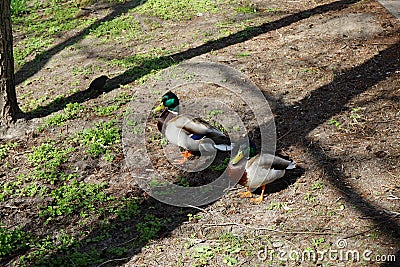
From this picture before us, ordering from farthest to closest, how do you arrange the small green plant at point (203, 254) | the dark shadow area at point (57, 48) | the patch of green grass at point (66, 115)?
the dark shadow area at point (57, 48) → the patch of green grass at point (66, 115) → the small green plant at point (203, 254)

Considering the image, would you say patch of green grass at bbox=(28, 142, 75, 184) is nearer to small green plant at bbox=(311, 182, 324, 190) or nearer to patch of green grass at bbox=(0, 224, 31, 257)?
patch of green grass at bbox=(0, 224, 31, 257)

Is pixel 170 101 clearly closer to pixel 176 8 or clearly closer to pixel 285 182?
pixel 285 182

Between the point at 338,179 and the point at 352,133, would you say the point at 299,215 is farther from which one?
→ the point at 352,133

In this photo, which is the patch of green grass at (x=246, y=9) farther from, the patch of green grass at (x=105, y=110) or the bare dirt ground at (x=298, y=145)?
the patch of green grass at (x=105, y=110)

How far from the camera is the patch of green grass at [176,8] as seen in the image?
30.6 ft

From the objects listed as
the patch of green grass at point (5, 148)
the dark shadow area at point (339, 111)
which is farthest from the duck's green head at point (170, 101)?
the patch of green grass at point (5, 148)

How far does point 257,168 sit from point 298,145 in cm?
106

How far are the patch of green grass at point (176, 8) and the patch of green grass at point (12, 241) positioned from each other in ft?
18.5

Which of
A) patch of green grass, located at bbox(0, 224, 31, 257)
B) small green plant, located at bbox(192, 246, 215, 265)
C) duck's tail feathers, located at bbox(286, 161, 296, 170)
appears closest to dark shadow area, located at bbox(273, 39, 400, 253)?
duck's tail feathers, located at bbox(286, 161, 296, 170)

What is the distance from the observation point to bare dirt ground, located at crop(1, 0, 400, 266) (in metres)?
4.08

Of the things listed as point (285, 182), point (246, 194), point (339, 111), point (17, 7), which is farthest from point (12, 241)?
point (17, 7)

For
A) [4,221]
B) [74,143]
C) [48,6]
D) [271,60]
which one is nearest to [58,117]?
[74,143]

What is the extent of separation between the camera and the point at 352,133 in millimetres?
5457

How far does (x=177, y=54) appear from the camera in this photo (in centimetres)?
777
